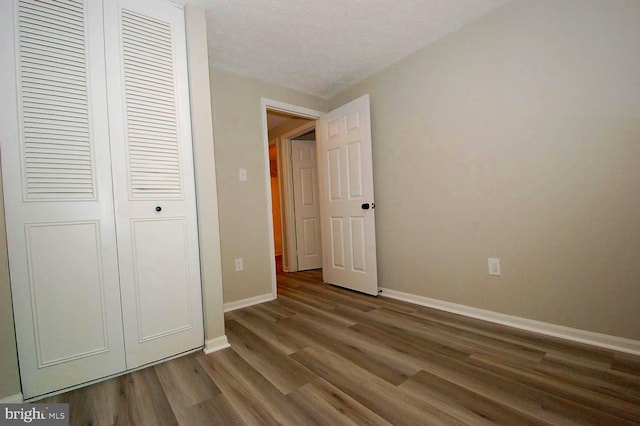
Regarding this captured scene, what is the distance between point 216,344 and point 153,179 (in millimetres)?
1150

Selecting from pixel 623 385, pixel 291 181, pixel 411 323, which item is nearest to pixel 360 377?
pixel 411 323

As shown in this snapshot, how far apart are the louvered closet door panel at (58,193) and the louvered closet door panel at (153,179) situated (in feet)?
0.22

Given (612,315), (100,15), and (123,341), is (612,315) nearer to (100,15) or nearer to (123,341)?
(123,341)

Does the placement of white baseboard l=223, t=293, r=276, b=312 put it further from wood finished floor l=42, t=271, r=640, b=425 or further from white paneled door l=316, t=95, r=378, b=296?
white paneled door l=316, t=95, r=378, b=296

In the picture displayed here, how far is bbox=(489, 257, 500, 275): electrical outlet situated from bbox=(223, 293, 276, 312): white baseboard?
2014mm

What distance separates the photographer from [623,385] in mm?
1204

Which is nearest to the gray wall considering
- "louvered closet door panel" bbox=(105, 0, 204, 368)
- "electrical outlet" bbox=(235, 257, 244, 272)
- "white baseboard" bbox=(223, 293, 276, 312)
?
"white baseboard" bbox=(223, 293, 276, 312)

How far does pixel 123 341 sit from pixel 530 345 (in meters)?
2.43

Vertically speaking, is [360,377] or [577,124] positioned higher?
[577,124]

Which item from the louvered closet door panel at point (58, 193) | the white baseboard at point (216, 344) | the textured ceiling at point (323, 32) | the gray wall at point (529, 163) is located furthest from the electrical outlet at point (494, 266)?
the louvered closet door panel at point (58, 193)

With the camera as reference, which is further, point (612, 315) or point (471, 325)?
point (471, 325)

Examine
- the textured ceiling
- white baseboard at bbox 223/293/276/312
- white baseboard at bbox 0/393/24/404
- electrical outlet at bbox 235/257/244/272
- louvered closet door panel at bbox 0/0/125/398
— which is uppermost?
the textured ceiling

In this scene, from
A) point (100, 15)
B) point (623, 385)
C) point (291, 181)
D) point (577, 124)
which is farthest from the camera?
point (291, 181)

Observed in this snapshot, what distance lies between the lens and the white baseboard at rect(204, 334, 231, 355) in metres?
1.71
